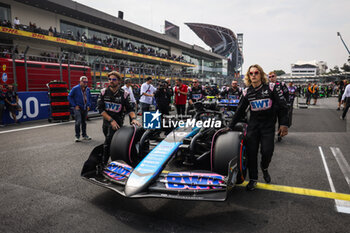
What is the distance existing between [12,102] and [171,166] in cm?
744

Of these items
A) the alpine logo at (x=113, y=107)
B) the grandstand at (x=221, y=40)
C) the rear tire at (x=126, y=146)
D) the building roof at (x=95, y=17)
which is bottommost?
the rear tire at (x=126, y=146)

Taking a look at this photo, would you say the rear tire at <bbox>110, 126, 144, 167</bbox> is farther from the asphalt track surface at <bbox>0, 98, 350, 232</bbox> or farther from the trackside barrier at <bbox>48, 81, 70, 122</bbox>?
the trackside barrier at <bbox>48, 81, 70, 122</bbox>

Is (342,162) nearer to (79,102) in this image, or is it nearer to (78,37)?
(79,102)

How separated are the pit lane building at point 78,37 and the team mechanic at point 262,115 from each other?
10739 mm

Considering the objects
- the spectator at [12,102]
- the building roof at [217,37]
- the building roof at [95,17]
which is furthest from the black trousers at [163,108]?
the building roof at [217,37]

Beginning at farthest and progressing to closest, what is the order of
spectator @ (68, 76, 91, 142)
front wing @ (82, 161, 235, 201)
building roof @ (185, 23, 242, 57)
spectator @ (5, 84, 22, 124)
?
building roof @ (185, 23, 242, 57)
spectator @ (5, 84, 22, 124)
spectator @ (68, 76, 91, 142)
front wing @ (82, 161, 235, 201)

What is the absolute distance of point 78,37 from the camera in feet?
85.1

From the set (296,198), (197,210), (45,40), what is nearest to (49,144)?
(197,210)

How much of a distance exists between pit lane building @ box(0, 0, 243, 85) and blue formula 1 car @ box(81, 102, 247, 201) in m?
9.67

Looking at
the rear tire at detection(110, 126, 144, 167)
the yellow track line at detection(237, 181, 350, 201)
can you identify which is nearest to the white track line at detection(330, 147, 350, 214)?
the yellow track line at detection(237, 181, 350, 201)

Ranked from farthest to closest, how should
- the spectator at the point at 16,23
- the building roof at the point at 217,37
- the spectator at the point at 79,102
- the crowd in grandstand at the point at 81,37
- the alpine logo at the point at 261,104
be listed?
the building roof at the point at 217,37
the crowd in grandstand at the point at 81,37
the spectator at the point at 16,23
the spectator at the point at 79,102
the alpine logo at the point at 261,104

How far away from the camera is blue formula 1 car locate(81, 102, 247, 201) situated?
2.56 meters

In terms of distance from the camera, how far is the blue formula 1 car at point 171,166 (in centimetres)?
256

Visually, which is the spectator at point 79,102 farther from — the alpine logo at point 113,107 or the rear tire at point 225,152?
the rear tire at point 225,152
